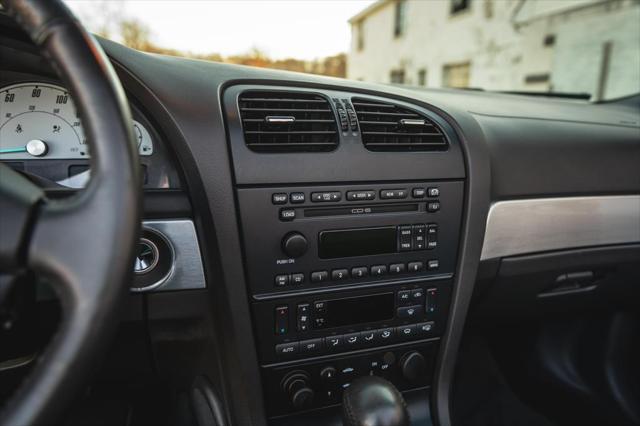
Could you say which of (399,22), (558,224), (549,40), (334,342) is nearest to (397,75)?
(399,22)

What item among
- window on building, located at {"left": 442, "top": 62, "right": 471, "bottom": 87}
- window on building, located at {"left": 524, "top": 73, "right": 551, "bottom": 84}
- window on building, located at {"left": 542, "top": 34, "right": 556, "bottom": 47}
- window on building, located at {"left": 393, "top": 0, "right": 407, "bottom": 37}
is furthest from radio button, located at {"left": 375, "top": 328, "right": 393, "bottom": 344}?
window on building, located at {"left": 442, "top": 62, "right": 471, "bottom": 87}

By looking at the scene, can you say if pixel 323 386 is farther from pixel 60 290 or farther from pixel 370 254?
pixel 60 290

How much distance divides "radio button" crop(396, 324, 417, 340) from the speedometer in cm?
80

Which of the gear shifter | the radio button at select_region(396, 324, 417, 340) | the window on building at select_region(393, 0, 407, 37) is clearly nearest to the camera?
the gear shifter

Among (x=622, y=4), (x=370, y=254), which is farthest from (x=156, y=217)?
(x=622, y=4)

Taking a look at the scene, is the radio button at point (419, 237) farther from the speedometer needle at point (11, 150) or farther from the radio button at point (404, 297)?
the speedometer needle at point (11, 150)

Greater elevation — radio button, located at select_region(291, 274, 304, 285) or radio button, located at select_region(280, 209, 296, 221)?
radio button, located at select_region(280, 209, 296, 221)

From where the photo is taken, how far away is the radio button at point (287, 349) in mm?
1119

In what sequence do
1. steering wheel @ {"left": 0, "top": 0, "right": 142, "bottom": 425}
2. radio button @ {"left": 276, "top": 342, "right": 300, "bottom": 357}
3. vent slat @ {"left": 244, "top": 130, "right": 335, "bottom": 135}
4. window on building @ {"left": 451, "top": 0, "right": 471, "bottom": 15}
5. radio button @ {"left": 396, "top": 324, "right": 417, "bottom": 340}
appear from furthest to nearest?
window on building @ {"left": 451, "top": 0, "right": 471, "bottom": 15} < radio button @ {"left": 396, "top": 324, "right": 417, "bottom": 340} < radio button @ {"left": 276, "top": 342, "right": 300, "bottom": 357} < vent slat @ {"left": 244, "top": 130, "right": 335, "bottom": 135} < steering wheel @ {"left": 0, "top": 0, "right": 142, "bottom": 425}

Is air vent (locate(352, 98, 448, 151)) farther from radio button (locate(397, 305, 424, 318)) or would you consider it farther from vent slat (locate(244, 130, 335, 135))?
radio button (locate(397, 305, 424, 318))

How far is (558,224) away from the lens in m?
1.40

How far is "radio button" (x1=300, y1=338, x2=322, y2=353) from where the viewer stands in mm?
1135

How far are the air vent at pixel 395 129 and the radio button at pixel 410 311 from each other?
1.38 ft

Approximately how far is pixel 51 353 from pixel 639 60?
2.93 meters
